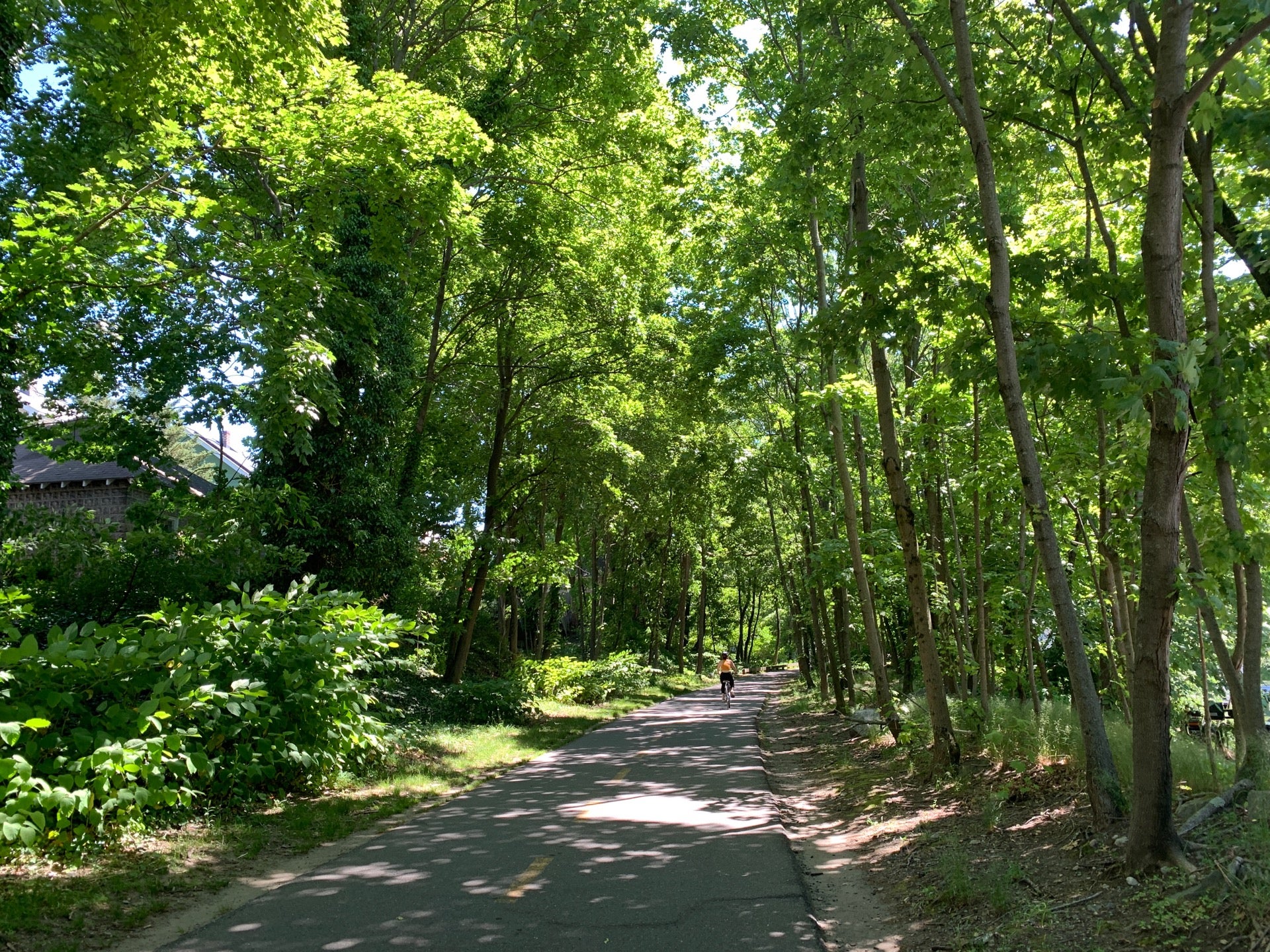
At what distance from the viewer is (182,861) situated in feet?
21.6

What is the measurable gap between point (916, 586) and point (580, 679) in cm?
1865

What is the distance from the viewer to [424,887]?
6.25 m

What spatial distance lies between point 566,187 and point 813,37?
7930mm

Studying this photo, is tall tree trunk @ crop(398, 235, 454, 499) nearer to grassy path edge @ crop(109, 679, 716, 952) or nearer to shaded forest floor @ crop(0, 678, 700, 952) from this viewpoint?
shaded forest floor @ crop(0, 678, 700, 952)

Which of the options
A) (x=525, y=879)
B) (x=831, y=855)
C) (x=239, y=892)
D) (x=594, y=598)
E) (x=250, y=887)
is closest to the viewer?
(x=239, y=892)

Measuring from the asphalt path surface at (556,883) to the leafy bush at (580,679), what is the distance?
1293 cm

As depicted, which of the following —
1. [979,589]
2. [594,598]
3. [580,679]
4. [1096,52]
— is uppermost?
[1096,52]

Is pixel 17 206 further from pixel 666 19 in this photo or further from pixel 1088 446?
pixel 1088 446

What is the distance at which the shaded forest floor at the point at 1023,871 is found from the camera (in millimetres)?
4352

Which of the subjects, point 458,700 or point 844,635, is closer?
point 458,700

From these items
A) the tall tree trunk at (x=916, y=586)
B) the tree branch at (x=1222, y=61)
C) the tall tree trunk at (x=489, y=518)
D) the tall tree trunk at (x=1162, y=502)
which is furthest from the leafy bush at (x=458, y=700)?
the tree branch at (x=1222, y=61)

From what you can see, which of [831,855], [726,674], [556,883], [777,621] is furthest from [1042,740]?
[777,621]

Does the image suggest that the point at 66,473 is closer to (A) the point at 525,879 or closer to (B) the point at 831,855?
(A) the point at 525,879

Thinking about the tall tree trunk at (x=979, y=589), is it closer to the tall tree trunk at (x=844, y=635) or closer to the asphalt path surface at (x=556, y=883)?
the asphalt path surface at (x=556, y=883)
